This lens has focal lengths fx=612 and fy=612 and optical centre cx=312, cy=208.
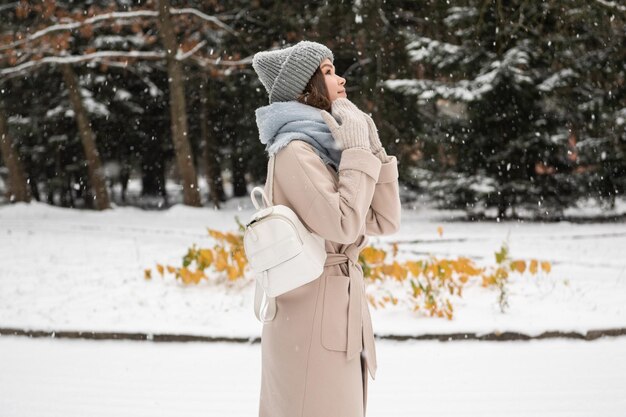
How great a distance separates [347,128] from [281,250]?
540mm

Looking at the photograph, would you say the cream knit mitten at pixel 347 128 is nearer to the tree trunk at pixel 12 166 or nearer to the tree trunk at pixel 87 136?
the tree trunk at pixel 87 136

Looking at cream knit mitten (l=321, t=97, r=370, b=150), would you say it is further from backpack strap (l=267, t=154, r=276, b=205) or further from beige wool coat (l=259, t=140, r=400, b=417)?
backpack strap (l=267, t=154, r=276, b=205)

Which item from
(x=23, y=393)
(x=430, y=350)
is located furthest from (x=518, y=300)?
(x=23, y=393)

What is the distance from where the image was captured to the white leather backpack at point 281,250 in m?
2.27

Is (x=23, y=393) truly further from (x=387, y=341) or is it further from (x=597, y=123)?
(x=597, y=123)

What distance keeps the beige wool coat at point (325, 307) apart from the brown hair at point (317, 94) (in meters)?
0.24

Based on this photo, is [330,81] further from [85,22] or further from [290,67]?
[85,22]

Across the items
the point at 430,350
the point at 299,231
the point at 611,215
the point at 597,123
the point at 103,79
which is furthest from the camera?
the point at 103,79

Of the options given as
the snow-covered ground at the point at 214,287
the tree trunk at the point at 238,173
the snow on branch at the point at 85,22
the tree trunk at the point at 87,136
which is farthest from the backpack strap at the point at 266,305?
the tree trunk at the point at 238,173

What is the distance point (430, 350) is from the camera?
559cm

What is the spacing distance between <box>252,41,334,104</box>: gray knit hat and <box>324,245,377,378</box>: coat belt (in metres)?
0.69

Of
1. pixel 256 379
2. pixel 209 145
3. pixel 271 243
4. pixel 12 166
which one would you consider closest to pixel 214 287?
pixel 256 379

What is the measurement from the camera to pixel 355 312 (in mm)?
2412

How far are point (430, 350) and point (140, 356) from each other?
2657 millimetres
